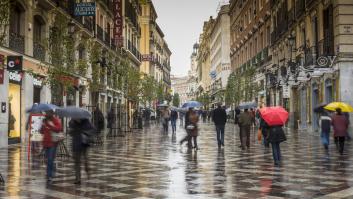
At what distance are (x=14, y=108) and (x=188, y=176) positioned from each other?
45.6ft

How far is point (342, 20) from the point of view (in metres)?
24.7

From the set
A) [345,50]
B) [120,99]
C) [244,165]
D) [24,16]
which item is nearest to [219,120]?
[244,165]

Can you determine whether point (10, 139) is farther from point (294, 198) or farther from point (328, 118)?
point (294, 198)

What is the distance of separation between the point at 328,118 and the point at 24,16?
47.5ft

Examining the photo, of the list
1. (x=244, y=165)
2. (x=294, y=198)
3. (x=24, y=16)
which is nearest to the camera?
(x=294, y=198)

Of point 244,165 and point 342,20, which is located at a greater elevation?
point 342,20

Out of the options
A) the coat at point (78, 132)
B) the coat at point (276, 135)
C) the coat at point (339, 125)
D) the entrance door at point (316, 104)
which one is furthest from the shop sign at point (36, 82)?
the entrance door at point (316, 104)

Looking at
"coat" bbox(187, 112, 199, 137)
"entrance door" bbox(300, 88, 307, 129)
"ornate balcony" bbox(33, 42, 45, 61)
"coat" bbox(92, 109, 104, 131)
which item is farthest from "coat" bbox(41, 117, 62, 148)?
"entrance door" bbox(300, 88, 307, 129)

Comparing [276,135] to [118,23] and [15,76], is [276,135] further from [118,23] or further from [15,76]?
[118,23]

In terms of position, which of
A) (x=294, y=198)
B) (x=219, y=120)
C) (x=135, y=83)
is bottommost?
(x=294, y=198)

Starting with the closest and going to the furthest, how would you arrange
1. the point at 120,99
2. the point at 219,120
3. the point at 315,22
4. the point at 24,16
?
the point at 219,120 → the point at 24,16 → the point at 315,22 → the point at 120,99

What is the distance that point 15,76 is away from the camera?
75.0 ft

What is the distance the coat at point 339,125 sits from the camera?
16.9 metres

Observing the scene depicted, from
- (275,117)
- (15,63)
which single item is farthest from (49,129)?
(15,63)
